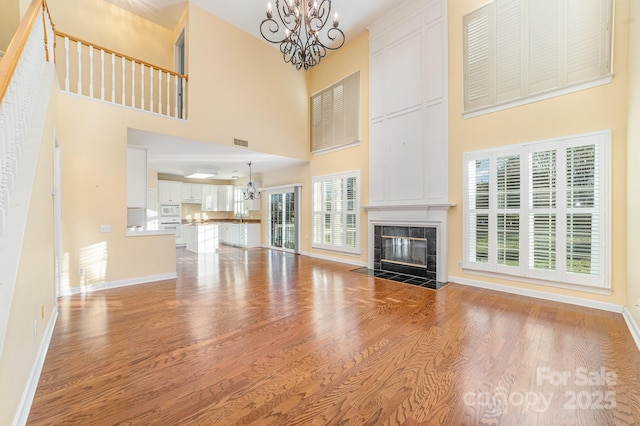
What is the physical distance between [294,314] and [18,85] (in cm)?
307

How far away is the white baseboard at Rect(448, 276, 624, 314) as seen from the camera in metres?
3.30

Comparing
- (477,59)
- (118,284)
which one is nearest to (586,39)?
(477,59)

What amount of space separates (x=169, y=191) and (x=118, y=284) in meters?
5.83

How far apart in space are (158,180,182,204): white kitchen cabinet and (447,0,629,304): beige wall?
8996 millimetres

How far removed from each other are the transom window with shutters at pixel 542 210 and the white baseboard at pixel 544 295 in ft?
0.72

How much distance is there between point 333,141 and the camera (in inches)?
270

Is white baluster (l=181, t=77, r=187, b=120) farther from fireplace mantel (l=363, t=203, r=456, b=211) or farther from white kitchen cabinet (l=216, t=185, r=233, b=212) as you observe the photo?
white kitchen cabinet (l=216, t=185, r=233, b=212)

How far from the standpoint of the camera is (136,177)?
5012mm

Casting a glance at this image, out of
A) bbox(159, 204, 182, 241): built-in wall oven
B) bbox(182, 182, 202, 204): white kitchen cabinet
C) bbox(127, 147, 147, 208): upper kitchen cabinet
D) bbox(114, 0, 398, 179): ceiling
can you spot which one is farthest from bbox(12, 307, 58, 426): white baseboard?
bbox(182, 182, 202, 204): white kitchen cabinet

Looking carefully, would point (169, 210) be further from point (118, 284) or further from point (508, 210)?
point (508, 210)

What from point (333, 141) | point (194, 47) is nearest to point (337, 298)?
point (333, 141)

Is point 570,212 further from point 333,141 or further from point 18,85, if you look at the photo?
point 18,85

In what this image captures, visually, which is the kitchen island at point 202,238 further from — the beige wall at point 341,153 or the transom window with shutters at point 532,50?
the transom window with shutters at point 532,50

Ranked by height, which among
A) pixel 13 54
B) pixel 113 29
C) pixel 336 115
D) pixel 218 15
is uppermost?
pixel 218 15
